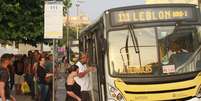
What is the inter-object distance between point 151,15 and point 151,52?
3.26ft

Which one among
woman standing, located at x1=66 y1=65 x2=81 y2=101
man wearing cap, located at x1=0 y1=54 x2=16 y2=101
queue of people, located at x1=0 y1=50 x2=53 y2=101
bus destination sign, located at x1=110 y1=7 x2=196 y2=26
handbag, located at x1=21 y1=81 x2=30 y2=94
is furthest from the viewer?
handbag, located at x1=21 y1=81 x2=30 y2=94

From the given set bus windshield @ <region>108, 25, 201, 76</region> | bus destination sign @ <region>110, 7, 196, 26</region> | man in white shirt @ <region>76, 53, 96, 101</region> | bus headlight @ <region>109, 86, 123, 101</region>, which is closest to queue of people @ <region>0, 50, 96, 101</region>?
man in white shirt @ <region>76, 53, 96, 101</region>

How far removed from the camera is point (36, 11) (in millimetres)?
23031

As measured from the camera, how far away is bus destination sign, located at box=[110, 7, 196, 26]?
1344cm

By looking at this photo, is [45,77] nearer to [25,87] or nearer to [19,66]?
[25,87]

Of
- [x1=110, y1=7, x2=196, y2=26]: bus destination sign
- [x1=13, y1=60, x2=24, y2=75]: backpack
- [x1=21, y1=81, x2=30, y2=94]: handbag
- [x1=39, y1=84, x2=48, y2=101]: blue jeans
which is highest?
[x1=110, y1=7, x2=196, y2=26]: bus destination sign

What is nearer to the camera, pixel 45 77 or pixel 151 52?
pixel 151 52

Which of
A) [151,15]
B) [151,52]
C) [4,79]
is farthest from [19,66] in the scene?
[4,79]

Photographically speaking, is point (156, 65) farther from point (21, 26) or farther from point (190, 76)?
point (21, 26)

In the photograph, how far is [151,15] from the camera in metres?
13.5

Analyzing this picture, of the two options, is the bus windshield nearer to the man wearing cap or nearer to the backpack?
the man wearing cap

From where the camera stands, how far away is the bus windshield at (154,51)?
42.3ft

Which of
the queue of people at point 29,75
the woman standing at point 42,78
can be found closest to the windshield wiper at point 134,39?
the queue of people at point 29,75

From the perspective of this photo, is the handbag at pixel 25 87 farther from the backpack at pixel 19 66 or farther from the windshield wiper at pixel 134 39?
the windshield wiper at pixel 134 39
